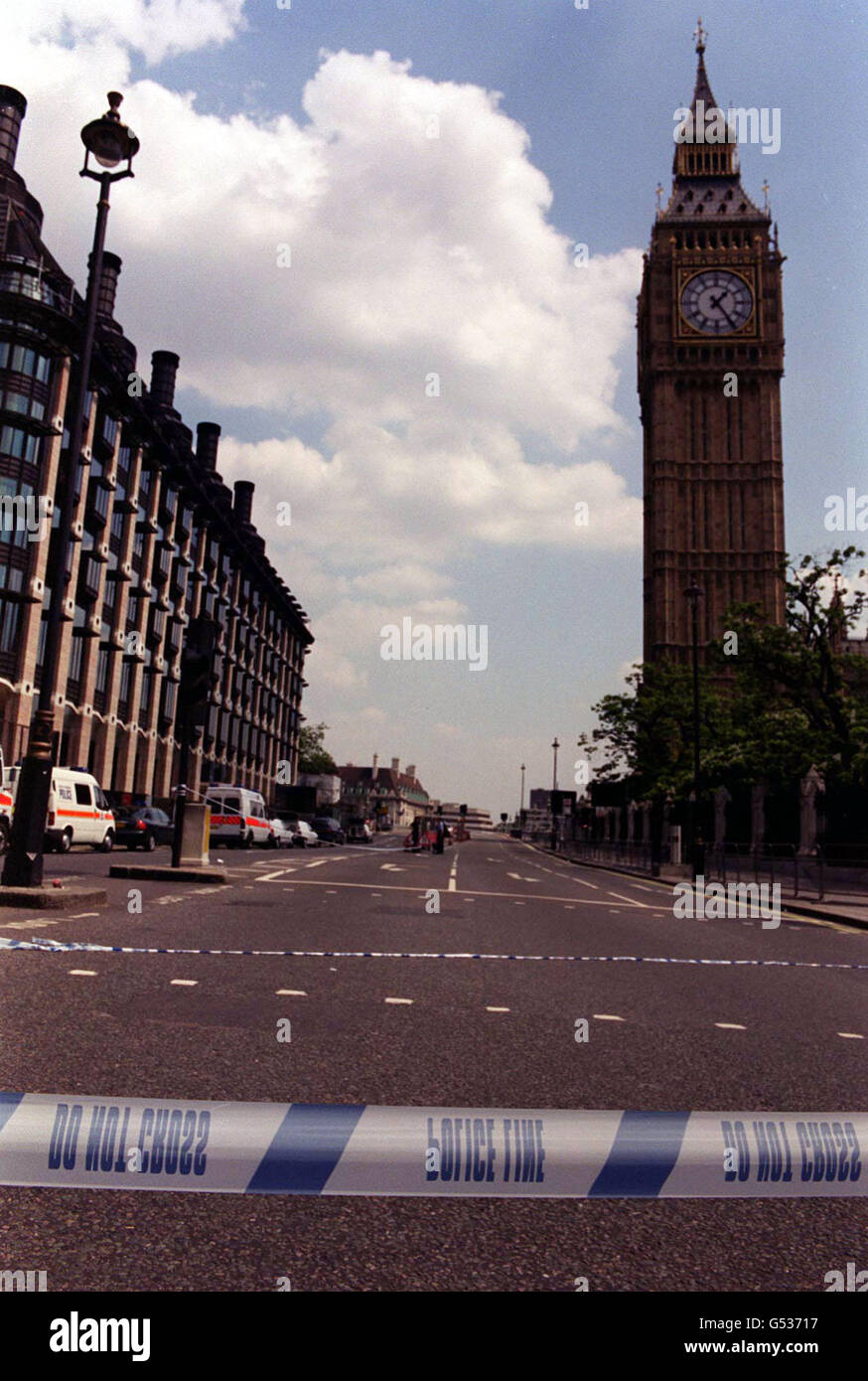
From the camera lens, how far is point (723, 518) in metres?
96.9

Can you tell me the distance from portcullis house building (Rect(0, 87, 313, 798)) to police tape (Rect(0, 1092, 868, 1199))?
35694 mm

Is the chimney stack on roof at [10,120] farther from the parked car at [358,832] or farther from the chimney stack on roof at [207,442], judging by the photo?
the parked car at [358,832]

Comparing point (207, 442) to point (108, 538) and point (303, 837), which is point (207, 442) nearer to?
point (108, 538)

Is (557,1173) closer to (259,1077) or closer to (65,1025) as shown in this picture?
(259,1077)

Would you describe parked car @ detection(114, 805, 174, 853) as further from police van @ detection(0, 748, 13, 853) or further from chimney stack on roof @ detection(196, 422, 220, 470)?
chimney stack on roof @ detection(196, 422, 220, 470)

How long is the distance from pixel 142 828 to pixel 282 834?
15830mm

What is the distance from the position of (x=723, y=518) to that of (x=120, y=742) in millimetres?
66818

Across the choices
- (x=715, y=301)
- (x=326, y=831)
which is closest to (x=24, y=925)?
(x=326, y=831)

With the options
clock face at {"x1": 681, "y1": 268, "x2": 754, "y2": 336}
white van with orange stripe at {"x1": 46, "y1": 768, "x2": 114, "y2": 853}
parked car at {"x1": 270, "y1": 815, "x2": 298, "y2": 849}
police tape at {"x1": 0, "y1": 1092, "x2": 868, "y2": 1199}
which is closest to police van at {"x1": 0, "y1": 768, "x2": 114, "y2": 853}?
white van with orange stripe at {"x1": 46, "y1": 768, "x2": 114, "y2": 853}

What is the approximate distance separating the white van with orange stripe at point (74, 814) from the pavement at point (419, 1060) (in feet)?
43.1

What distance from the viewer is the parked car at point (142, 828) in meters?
29.2

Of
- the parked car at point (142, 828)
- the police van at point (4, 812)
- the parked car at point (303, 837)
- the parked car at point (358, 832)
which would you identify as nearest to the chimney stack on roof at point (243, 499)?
the parked car at point (358, 832)

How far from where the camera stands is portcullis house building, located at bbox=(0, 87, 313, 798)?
40.1m

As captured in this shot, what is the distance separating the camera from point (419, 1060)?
4.87m
